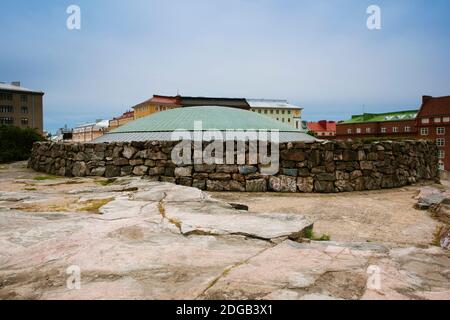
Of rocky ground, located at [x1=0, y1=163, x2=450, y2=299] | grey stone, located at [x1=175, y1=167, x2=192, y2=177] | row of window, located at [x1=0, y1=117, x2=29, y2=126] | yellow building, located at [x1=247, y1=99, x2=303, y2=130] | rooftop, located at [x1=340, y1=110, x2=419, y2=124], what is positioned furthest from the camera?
yellow building, located at [x1=247, y1=99, x2=303, y2=130]

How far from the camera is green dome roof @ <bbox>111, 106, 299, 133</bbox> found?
9750 millimetres

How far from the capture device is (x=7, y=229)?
265cm

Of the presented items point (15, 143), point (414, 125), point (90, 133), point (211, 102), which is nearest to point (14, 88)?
point (90, 133)

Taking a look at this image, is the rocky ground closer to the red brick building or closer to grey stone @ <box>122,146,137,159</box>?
grey stone @ <box>122,146,137,159</box>

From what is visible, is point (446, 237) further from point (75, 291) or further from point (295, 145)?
point (295, 145)

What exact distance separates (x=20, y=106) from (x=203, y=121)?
177 ft

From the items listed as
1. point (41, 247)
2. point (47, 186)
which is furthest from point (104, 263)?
point (47, 186)

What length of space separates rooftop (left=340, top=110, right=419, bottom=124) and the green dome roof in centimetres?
5088

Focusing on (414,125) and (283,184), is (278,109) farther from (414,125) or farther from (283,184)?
(283,184)

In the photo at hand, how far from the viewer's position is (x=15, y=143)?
38.1 feet

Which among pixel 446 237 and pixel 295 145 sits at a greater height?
pixel 295 145

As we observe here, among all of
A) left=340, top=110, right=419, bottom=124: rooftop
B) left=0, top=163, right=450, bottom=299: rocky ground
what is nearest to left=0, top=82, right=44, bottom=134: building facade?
left=340, top=110, right=419, bottom=124: rooftop

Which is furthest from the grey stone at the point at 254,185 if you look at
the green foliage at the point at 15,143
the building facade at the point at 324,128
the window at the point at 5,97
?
the building facade at the point at 324,128

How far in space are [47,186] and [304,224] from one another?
177 inches
